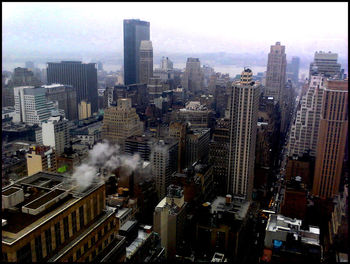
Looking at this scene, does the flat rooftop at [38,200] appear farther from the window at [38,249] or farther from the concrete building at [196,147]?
the concrete building at [196,147]

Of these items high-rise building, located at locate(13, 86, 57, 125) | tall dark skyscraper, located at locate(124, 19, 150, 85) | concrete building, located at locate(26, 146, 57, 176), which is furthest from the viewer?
tall dark skyscraper, located at locate(124, 19, 150, 85)

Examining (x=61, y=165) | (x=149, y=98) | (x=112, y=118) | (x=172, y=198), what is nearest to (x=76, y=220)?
(x=172, y=198)

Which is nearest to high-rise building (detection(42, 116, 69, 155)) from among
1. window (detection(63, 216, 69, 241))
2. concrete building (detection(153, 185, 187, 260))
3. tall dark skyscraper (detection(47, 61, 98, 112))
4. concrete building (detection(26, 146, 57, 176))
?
concrete building (detection(26, 146, 57, 176))

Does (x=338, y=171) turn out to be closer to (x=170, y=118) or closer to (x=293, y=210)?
(x=293, y=210)

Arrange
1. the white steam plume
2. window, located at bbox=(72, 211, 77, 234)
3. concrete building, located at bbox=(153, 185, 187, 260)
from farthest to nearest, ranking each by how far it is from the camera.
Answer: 1. the white steam plume
2. concrete building, located at bbox=(153, 185, 187, 260)
3. window, located at bbox=(72, 211, 77, 234)

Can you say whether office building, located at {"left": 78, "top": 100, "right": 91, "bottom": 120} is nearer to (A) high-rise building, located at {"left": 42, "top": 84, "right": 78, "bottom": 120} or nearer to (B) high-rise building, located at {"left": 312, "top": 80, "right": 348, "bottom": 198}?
(A) high-rise building, located at {"left": 42, "top": 84, "right": 78, "bottom": 120}

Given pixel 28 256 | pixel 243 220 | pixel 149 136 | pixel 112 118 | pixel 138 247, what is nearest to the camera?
pixel 28 256

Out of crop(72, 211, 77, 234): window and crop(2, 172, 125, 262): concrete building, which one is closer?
crop(2, 172, 125, 262): concrete building

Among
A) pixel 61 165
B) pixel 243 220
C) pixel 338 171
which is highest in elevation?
pixel 338 171
